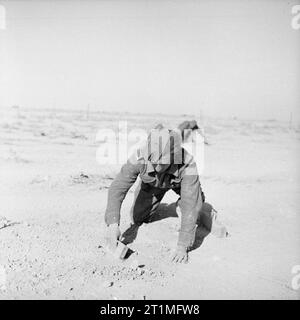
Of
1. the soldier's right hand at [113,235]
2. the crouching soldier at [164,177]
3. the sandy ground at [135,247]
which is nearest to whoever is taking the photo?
the sandy ground at [135,247]

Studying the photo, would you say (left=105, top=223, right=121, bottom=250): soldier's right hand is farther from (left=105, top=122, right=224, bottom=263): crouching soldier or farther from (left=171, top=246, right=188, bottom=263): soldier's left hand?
(left=171, top=246, right=188, bottom=263): soldier's left hand

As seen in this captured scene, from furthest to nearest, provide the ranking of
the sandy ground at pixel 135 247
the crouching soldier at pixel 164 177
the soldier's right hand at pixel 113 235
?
1. the soldier's right hand at pixel 113 235
2. the crouching soldier at pixel 164 177
3. the sandy ground at pixel 135 247

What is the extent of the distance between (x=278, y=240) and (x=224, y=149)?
9.52 metres

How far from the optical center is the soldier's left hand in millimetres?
3721

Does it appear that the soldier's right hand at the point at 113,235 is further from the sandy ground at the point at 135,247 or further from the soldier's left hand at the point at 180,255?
the soldier's left hand at the point at 180,255

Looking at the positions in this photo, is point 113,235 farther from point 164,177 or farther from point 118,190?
point 164,177

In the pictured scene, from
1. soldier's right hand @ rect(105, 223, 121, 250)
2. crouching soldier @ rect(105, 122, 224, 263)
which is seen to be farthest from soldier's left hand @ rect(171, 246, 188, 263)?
soldier's right hand @ rect(105, 223, 121, 250)

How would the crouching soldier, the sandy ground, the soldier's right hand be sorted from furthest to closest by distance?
the soldier's right hand < the crouching soldier < the sandy ground

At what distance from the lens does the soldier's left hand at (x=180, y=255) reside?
3.72 m

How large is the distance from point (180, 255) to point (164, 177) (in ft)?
2.59

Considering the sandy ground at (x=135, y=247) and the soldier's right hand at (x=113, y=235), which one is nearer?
the sandy ground at (x=135, y=247)

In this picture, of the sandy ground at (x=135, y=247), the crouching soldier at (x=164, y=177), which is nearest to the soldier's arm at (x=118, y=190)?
the crouching soldier at (x=164, y=177)
